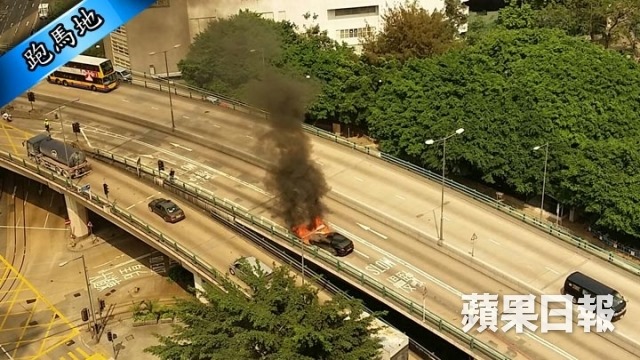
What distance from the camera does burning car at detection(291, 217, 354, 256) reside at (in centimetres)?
5131

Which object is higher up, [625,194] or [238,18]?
[238,18]

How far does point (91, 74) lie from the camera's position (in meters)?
85.2

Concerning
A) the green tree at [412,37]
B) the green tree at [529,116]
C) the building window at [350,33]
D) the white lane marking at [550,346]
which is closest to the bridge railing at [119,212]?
the white lane marking at [550,346]

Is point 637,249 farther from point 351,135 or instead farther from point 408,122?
point 351,135

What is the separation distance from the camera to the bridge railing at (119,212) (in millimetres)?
51906

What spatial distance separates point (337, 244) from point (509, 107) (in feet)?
84.9

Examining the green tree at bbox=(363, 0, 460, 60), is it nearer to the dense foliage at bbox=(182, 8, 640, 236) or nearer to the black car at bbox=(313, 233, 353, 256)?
the dense foliage at bbox=(182, 8, 640, 236)

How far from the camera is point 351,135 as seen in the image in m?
84.6

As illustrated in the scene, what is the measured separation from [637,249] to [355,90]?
35.2 m

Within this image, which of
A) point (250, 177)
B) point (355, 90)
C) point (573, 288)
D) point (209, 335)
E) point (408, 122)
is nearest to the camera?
point (209, 335)

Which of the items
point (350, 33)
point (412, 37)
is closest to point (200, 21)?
point (350, 33)

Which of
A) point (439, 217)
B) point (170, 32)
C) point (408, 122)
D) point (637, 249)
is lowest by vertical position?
point (637, 249)

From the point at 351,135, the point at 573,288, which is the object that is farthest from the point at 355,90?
the point at 573,288

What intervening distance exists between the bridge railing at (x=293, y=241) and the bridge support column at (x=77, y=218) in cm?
537
